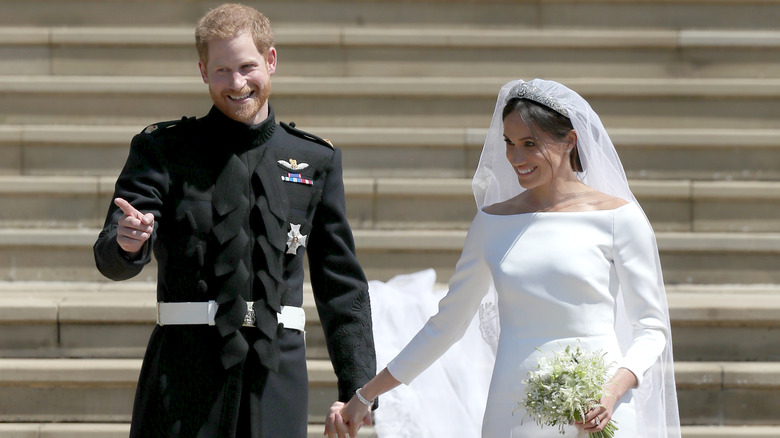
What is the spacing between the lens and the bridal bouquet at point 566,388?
2.42 m

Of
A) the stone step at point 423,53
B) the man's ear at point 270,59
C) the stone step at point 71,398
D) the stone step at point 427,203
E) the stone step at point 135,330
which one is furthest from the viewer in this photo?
the stone step at point 423,53

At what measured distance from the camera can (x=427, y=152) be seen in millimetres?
5840

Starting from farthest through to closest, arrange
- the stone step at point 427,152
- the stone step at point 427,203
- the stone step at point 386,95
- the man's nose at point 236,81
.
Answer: the stone step at point 386,95 → the stone step at point 427,152 → the stone step at point 427,203 → the man's nose at point 236,81

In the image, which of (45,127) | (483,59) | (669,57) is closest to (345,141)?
(483,59)

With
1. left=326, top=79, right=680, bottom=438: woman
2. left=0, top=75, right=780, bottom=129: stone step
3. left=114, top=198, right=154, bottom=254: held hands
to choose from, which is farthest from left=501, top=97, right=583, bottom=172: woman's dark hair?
left=0, top=75, right=780, bottom=129: stone step

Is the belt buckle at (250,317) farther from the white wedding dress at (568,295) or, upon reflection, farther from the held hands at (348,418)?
the white wedding dress at (568,295)

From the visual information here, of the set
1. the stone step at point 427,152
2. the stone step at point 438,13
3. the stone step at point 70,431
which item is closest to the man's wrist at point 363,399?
the stone step at point 70,431

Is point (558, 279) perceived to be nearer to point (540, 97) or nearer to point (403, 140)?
point (540, 97)

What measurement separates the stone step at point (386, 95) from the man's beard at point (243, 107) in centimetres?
326

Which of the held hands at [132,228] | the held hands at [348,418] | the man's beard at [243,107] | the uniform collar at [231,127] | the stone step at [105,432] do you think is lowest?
the stone step at [105,432]

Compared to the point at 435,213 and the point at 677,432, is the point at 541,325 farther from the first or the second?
the point at 435,213

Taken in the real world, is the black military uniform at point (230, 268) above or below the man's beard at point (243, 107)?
below

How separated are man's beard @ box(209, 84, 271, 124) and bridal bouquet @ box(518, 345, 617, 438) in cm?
105

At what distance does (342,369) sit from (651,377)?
2.95 ft
